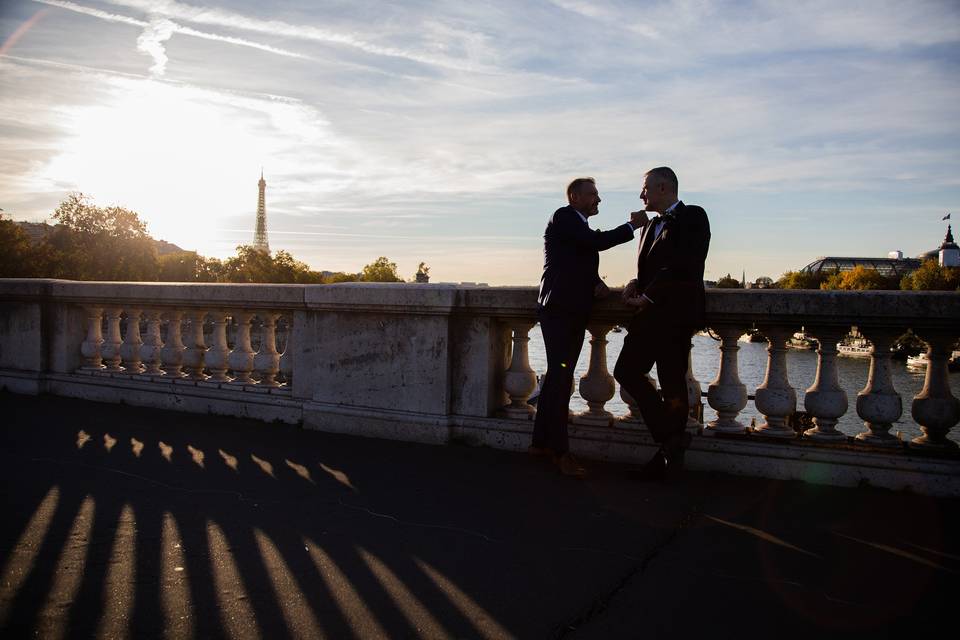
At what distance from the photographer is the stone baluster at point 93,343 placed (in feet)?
25.7

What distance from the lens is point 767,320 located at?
4.82 m

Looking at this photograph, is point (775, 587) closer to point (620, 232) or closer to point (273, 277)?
point (620, 232)

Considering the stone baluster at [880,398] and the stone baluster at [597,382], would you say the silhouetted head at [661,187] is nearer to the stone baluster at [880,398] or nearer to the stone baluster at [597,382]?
the stone baluster at [597,382]

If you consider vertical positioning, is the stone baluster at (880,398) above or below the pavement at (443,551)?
above

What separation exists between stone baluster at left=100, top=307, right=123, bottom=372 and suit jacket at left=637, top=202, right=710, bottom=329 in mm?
5612

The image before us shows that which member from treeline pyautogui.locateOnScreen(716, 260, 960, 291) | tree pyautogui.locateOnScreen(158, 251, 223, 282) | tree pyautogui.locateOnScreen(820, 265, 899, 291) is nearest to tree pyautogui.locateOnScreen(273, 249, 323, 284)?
tree pyautogui.locateOnScreen(158, 251, 223, 282)

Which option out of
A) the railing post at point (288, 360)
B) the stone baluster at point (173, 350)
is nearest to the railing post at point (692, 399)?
the railing post at point (288, 360)

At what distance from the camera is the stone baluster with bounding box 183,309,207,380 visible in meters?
7.18

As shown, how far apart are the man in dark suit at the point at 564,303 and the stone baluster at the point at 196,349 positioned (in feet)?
12.2

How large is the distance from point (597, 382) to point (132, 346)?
15.7ft

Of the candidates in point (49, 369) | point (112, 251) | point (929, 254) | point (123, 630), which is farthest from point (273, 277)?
point (929, 254)

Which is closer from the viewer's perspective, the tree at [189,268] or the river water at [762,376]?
the river water at [762,376]

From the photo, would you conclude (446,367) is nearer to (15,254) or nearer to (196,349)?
(196,349)

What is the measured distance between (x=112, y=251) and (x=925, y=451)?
64.1 meters
